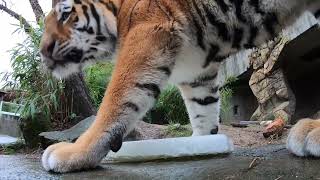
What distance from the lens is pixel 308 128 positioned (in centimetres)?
184

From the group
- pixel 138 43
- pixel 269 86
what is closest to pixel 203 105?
pixel 138 43

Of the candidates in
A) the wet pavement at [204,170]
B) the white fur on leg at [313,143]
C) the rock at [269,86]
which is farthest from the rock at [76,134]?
the white fur on leg at [313,143]

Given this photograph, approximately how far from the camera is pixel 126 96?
1784mm

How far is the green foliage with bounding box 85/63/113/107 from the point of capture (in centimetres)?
651

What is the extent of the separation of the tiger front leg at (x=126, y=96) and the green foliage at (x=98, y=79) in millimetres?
4613

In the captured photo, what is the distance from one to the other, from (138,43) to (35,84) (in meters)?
4.25

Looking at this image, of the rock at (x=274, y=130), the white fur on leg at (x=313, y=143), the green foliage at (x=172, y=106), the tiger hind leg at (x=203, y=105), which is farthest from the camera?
the green foliage at (x=172, y=106)

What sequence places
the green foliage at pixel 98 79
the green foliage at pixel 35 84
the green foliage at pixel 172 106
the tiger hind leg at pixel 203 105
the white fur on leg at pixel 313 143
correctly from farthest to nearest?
the green foliage at pixel 172 106 < the green foliage at pixel 98 79 < the green foliage at pixel 35 84 < the tiger hind leg at pixel 203 105 < the white fur on leg at pixel 313 143

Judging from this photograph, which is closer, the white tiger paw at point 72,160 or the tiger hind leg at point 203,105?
the white tiger paw at point 72,160

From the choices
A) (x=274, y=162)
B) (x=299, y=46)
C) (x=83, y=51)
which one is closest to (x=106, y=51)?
(x=83, y=51)

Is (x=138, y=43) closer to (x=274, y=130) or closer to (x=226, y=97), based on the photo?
(x=274, y=130)

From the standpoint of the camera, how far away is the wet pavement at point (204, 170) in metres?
1.54

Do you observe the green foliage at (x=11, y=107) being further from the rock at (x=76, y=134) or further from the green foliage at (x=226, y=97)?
A: the green foliage at (x=226, y=97)

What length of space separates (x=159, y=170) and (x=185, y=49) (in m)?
0.51
